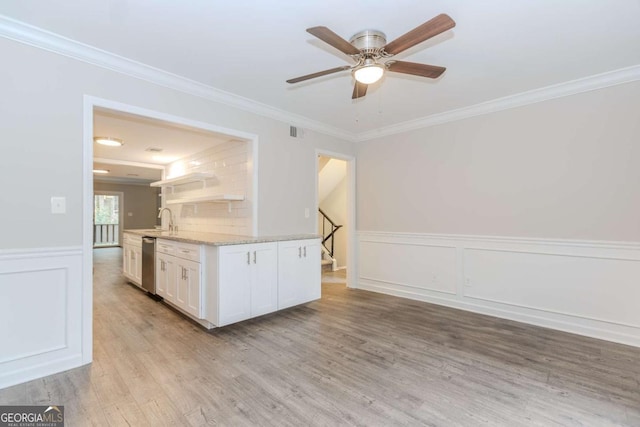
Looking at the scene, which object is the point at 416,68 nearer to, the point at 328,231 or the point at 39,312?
the point at 39,312

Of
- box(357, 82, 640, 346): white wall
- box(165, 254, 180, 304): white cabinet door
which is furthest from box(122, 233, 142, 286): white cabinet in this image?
box(357, 82, 640, 346): white wall

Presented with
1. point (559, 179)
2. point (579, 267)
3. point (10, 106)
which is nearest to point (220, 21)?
point (10, 106)

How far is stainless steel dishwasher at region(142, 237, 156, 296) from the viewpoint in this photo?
4.20 metres

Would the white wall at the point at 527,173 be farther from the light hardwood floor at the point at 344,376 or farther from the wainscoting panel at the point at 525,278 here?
the light hardwood floor at the point at 344,376

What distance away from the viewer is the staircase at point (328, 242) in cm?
644

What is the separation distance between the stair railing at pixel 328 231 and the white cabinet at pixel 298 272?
269cm

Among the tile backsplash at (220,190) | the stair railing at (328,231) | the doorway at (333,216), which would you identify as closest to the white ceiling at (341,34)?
the tile backsplash at (220,190)

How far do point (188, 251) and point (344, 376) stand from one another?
2167 millimetres

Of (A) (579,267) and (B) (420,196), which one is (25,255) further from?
(A) (579,267)

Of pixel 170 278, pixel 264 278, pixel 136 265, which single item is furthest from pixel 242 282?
pixel 136 265

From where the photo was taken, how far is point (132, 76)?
2697 mm

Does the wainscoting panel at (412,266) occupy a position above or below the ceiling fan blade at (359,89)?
below

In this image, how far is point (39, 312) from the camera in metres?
2.25

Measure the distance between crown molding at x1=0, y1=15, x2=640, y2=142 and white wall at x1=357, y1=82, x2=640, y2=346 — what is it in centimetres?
9
